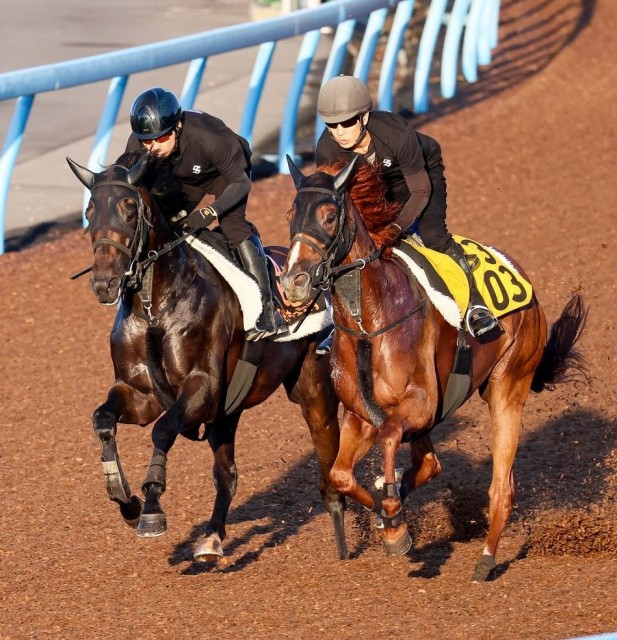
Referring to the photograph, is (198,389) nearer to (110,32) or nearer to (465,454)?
(465,454)

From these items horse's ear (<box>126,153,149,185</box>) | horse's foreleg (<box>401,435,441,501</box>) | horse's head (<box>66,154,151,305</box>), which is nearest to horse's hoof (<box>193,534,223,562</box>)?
horse's foreleg (<box>401,435,441,501</box>)

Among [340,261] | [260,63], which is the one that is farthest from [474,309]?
[260,63]

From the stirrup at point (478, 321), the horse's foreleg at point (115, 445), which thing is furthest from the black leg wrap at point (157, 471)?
the stirrup at point (478, 321)

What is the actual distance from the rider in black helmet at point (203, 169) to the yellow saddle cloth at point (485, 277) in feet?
2.90

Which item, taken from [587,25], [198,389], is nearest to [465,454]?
[198,389]

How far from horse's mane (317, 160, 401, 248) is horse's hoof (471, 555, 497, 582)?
167cm

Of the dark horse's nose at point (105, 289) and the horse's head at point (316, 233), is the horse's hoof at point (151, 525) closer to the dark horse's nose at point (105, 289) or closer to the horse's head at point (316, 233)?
the dark horse's nose at point (105, 289)

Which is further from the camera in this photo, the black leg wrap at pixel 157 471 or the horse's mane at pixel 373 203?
the black leg wrap at pixel 157 471

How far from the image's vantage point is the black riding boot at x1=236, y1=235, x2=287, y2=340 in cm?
736

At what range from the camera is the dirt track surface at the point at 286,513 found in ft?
21.0

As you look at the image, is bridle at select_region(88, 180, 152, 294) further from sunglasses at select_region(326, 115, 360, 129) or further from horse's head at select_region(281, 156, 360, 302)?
sunglasses at select_region(326, 115, 360, 129)

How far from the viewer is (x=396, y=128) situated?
6.89 meters

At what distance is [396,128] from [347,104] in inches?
14.6

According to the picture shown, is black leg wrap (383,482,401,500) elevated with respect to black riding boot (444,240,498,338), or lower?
lower
